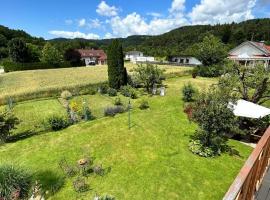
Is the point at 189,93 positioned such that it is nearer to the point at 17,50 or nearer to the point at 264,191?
the point at 264,191

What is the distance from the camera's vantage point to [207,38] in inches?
1503

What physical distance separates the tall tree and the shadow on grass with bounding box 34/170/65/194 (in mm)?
17350

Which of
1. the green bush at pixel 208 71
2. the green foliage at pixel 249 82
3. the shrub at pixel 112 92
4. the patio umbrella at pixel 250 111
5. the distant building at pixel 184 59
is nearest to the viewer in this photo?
the patio umbrella at pixel 250 111

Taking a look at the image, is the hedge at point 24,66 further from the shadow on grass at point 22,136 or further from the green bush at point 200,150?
the green bush at point 200,150

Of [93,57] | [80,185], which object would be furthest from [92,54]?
[80,185]

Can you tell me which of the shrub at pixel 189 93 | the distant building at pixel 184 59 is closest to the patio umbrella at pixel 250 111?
the shrub at pixel 189 93

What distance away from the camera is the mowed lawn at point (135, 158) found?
399 inches

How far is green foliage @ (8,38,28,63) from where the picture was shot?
193 ft

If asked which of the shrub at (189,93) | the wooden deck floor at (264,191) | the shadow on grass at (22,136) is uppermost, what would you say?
the wooden deck floor at (264,191)

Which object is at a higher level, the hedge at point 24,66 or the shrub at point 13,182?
the hedge at point 24,66

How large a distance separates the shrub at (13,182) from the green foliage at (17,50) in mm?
56816

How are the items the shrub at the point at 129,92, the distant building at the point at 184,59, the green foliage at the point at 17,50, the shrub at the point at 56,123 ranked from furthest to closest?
the distant building at the point at 184,59
the green foliage at the point at 17,50
the shrub at the point at 129,92
the shrub at the point at 56,123

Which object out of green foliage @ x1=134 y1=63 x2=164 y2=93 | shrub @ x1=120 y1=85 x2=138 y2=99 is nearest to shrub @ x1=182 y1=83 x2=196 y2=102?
green foliage @ x1=134 y1=63 x2=164 y2=93

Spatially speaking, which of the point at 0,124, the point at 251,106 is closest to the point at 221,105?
the point at 251,106
